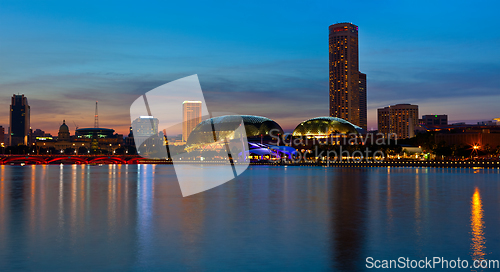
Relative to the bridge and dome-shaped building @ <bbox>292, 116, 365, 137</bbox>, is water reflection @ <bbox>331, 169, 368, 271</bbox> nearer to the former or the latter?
the bridge

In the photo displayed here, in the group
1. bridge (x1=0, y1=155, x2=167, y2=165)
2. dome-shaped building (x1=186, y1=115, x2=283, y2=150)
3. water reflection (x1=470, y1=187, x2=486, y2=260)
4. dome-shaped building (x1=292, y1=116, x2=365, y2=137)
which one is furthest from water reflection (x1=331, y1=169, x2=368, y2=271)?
dome-shaped building (x1=186, y1=115, x2=283, y2=150)

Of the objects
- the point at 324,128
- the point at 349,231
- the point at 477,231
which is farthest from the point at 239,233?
the point at 324,128

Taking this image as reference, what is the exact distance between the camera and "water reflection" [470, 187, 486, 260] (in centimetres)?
1650

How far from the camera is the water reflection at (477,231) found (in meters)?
16.5

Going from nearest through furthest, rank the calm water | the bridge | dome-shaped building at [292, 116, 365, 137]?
the calm water, the bridge, dome-shaped building at [292, 116, 365, 137]

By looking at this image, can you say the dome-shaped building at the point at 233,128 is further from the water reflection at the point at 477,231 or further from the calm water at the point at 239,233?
the water reflection at the point at 477,231

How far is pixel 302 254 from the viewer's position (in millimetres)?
16422

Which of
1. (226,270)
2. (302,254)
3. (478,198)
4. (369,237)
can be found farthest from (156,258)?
(478,198)

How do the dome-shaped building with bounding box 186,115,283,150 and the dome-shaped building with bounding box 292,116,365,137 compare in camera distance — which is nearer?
the dome-shaped building with bounding box 292,116,365,137

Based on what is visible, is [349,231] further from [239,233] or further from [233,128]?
[233,128]

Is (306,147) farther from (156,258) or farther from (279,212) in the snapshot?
(156,258)

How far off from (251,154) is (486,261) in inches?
Result: 6115

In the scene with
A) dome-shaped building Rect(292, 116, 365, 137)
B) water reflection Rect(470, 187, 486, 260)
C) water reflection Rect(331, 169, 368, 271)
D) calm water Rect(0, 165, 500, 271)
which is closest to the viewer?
water reflection Rect(331, 169, 368, 271)

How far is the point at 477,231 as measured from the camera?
21.3 m
